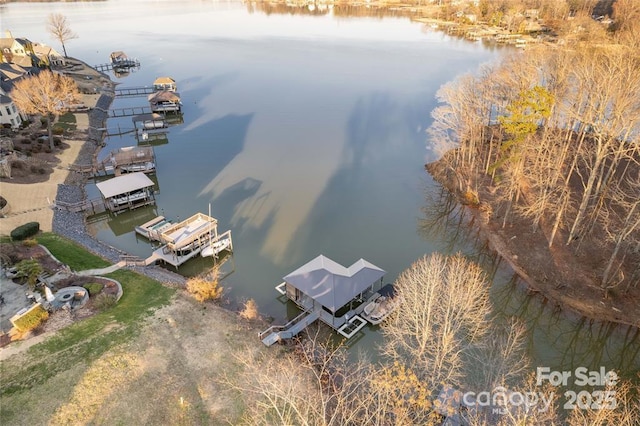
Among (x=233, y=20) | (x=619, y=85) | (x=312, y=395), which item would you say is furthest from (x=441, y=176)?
(x=233, y=20)

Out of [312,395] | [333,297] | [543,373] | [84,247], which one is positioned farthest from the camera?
[84,247]

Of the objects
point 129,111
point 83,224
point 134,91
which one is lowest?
point 83,224

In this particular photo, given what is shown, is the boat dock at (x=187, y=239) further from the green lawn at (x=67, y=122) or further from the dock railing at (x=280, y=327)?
the green lawn at (x=67, y=122)

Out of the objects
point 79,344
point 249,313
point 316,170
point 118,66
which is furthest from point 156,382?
point 118,66

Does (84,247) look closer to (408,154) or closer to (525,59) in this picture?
(408,154)

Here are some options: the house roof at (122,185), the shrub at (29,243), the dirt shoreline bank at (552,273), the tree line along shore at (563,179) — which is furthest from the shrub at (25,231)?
the tree line along shore at (563,179)

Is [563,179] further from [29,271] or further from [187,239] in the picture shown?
[29,271]
